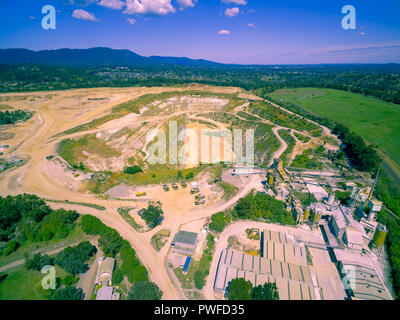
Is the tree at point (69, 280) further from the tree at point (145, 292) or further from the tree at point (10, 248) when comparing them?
the tree at point (10, 248)

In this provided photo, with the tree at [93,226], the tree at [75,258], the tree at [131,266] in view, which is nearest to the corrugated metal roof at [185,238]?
the tree at [131,266]

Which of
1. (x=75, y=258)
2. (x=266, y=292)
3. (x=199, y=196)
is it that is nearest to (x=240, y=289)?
(x=266, y=292)

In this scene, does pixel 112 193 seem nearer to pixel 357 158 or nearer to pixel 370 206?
pixel 370 206

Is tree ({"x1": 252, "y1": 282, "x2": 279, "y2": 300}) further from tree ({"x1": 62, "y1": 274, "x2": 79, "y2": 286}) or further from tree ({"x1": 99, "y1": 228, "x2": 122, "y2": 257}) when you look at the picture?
tree ({"x1": 62, "y1": 274, "x2": 79, "y2": 286})

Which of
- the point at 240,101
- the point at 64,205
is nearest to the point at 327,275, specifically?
the point at 64,205
